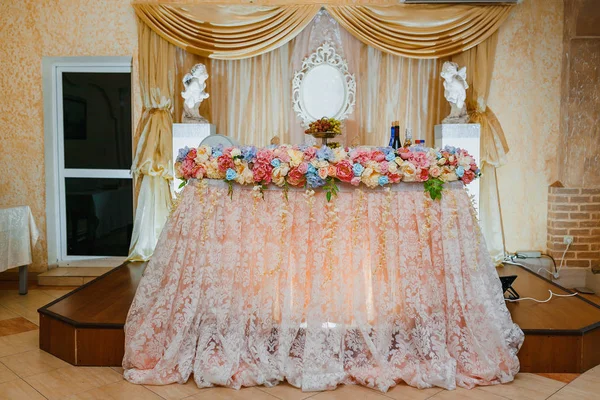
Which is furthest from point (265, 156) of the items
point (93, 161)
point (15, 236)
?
point (93, 161)

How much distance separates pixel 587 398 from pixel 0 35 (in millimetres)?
5344

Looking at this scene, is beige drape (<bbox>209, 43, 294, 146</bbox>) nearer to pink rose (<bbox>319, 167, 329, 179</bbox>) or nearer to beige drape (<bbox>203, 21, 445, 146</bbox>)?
beige drape (<bbox>203, 21, 445, 146</bbox>)

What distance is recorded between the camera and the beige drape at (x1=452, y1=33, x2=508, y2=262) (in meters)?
4.64

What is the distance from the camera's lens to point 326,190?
2586mm

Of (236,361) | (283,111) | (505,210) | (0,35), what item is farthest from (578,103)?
(0,35)

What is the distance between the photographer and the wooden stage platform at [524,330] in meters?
2.67

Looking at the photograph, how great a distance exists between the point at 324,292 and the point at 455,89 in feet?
8.97

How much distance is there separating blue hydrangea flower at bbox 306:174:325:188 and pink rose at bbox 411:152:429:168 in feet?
1.53

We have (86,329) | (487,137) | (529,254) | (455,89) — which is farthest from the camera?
(529,254)

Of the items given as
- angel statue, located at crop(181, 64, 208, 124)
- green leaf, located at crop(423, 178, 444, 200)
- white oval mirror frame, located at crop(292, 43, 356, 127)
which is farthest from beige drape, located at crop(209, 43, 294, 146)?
green leaf, located at crop(423, 178, 444, 200)

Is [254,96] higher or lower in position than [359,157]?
higher

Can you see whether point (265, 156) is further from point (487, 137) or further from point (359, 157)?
point (487, 137)

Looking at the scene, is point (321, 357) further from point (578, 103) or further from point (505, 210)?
point (578, 103)

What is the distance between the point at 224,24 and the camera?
15.3ft
